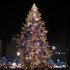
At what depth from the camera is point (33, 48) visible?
41719 millimetres

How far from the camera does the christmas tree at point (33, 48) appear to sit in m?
41.5

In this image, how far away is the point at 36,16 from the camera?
139 feet

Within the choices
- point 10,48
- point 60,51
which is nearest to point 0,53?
point 10,48

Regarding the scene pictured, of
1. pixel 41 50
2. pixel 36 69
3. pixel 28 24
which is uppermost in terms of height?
pixel 28 24

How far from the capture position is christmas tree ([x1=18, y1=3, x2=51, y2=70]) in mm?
41531

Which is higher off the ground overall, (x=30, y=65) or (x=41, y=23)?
(x=41, y=23)

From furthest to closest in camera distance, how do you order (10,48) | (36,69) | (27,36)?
(10,48)
(27,36)
(36,69)

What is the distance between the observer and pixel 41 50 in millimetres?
41688

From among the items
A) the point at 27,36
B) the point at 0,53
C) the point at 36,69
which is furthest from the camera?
the point at 0,53

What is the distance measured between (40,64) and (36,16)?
613 centimetres

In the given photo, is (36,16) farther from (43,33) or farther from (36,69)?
(36,69)

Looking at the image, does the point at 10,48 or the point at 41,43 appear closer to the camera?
the point at 41,43

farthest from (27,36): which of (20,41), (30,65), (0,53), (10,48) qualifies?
(10,48)

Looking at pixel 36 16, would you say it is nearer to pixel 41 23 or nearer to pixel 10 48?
pixel 41 23
